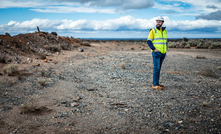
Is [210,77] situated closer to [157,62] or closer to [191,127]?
[157,62]

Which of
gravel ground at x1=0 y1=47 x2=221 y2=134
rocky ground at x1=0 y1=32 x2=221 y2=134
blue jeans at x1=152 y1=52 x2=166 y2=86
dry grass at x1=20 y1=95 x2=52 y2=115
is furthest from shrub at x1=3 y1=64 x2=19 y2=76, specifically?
blue jeans at x1=152 y1=52 x2=166 y2=86

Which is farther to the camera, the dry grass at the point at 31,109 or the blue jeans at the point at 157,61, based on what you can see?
the blue jeans at the point at 157,61

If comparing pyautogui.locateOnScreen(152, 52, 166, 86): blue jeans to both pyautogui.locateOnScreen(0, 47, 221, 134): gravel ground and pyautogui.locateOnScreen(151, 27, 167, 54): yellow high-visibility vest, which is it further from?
pyautogui.locateOnScreen(0, 47, 221, 134): gravel ground

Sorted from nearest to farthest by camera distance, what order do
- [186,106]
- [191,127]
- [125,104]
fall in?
[191,127] → [186,106] → [125,104]

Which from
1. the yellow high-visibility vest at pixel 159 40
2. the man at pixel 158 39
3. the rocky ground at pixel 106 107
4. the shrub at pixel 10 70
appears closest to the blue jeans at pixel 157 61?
the man at pixel 158 39

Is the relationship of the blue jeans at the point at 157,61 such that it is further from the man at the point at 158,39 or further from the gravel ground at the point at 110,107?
the gravel ground at the point at 110,107

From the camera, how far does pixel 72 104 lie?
4906 millimetres

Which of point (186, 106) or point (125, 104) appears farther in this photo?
point (125, 104)

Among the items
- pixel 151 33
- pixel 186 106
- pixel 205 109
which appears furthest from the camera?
pixel 151 33

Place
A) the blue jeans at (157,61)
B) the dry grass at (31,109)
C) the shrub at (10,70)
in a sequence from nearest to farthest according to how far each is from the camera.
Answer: the dry grass at (31,109), the blue jeans at (157,61), the shrub at (10,70)

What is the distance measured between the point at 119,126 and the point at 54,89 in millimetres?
3293

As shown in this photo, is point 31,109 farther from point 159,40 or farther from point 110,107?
point 159,40

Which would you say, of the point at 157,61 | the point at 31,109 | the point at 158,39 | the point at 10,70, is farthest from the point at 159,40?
the point at 10,70

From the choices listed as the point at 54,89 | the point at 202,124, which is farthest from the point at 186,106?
the point at 54,89
